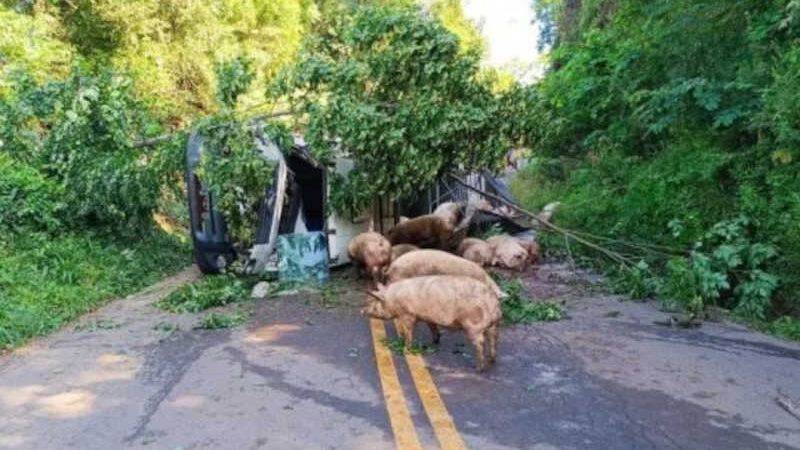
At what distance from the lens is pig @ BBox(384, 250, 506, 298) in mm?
7035

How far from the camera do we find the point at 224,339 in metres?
6.42

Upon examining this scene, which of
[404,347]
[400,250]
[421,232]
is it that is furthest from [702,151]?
[404,347]

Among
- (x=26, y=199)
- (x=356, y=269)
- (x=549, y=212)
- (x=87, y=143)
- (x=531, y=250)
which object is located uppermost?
(x=87, y=143)

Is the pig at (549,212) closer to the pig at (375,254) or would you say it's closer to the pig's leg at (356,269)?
the pig's leg at (356,269)

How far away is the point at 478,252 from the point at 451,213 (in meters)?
1.14

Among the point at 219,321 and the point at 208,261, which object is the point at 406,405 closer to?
the point at 219,321

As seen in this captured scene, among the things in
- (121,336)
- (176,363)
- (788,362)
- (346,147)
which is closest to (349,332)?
(176,363)

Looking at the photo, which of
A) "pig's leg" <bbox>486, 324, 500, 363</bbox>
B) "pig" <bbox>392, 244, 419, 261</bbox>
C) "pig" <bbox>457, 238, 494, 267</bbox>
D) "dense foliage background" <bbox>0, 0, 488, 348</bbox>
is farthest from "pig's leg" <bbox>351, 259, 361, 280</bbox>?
"pig's leg" <bbox>486, 324, 500, 363</bbox>

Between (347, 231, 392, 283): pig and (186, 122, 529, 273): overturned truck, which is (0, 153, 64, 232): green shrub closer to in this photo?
(186, 122, 529, 273): overturned truck

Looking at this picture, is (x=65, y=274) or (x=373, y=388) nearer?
(x=373, y=388)

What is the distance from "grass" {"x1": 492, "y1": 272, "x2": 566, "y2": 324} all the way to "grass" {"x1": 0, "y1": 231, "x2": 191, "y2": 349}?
190 inches

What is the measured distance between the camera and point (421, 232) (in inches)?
407

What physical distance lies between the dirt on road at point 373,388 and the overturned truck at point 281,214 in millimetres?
1766

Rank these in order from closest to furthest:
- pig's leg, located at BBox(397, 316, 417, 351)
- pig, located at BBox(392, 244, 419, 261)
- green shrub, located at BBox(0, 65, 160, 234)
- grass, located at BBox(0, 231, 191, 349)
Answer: pig's leg, located at BBox(397, 316, 417, 351), grass, located at BBox(0, 231, 191, 349), pig, located at BBox(392, 244, 419, 261), green shrub, located at BBox(0, 65, 160, 234)
